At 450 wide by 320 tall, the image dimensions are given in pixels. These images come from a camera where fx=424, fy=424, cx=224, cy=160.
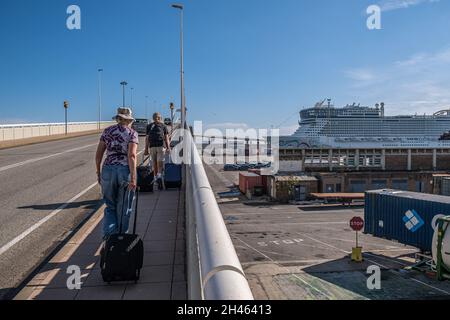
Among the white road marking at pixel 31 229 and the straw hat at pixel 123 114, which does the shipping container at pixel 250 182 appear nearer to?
the white road marking at pixel 31 229

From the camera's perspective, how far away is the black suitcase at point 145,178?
9.78 metres

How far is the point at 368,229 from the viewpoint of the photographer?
30406mm

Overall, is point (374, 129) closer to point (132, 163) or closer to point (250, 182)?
point (250, 182)

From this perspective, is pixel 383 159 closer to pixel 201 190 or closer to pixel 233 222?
pixel 233 222

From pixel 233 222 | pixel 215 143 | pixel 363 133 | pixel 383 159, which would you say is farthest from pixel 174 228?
pixel 363 133

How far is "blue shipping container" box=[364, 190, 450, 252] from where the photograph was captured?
2470 cm

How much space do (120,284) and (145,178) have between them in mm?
5663

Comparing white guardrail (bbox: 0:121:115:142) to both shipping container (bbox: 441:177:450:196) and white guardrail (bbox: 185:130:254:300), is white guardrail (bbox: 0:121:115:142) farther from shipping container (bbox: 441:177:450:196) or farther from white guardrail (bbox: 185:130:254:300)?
shipping container (bbox: 441:177:450:196)

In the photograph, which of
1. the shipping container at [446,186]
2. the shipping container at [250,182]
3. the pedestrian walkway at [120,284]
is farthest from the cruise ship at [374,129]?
the pedestrian walkway at [120,284]

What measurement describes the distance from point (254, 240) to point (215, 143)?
268 feet

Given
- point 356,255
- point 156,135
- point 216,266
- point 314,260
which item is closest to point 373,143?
point 356,255

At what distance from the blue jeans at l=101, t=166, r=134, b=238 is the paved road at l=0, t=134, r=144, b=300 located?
3.75 ft

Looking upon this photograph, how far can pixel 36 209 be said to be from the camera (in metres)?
8.75

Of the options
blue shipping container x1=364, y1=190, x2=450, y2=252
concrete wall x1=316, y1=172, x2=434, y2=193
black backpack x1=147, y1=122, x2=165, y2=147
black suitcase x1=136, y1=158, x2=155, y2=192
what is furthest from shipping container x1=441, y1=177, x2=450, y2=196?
black suitcase x1=136, y1=158, x2=155, y2=192
